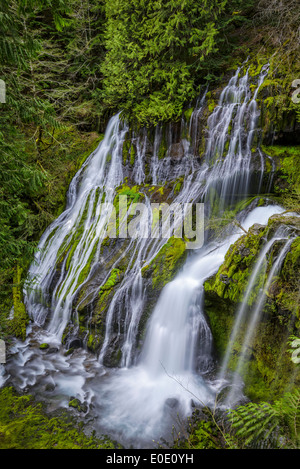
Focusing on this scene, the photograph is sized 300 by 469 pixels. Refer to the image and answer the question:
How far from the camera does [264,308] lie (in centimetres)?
467

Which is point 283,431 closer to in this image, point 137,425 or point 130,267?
point 137,425

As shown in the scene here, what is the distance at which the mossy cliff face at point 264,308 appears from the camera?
432 centimetres

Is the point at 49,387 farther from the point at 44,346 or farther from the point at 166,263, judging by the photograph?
the point at 166,263

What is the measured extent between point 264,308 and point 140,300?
304 cm

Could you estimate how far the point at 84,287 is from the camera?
24.8ft

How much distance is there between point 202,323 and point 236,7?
449 inches

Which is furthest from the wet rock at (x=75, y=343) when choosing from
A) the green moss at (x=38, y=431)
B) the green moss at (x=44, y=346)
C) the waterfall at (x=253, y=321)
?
the waterfall at (x=253, y=321)

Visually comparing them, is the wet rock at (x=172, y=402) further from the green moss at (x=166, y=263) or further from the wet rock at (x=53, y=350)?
the wet rock at (x=53, y=350)

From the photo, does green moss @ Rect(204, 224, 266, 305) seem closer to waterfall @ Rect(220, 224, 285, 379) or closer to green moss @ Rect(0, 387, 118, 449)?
waterfall @ Rect(220, 224, 285, 379)

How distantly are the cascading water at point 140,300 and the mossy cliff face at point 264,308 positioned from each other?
1.48 ft

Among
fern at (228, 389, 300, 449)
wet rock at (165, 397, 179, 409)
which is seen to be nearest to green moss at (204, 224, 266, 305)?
fern at (228, 389, 300, 449)

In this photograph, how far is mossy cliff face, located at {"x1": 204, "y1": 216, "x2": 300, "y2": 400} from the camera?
4.32 meters

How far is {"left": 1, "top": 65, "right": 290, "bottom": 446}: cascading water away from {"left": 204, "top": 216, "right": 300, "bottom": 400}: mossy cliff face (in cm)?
45
